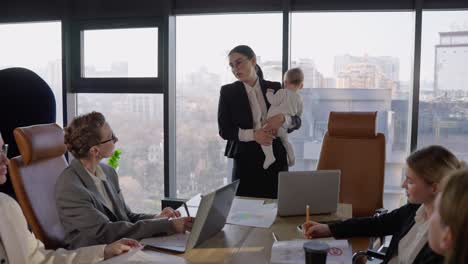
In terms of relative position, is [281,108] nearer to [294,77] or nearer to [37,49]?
[294,77]

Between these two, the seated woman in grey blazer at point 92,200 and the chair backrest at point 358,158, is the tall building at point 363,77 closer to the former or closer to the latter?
the chair backrest at point 358,158

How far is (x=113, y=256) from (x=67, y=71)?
3.38m

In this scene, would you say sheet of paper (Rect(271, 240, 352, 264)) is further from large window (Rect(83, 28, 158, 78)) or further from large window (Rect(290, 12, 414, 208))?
large window (Rect(83, 28, 158, 78))

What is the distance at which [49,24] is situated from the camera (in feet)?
15.3

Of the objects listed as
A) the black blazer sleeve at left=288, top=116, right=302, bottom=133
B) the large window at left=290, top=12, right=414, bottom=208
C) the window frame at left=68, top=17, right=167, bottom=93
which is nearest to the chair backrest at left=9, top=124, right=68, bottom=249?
the black blazer sleeve at left=288, top=116, right=302, bottom=133

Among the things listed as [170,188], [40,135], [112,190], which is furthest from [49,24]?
[112,190]

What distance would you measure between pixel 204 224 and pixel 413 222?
2.72 ft

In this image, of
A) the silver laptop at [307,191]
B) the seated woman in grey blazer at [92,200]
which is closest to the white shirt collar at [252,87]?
the silver laptop at [307,191]

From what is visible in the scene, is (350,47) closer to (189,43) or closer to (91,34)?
(189,43)

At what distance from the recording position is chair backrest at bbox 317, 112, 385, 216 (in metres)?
3.00

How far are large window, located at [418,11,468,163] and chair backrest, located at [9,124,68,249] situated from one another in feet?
9.78

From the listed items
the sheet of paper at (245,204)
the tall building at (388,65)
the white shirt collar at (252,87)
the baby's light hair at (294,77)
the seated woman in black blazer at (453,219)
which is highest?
the tall building at (388,65)

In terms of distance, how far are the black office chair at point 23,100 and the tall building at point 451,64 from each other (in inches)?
134

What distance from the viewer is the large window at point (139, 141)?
4.41m
